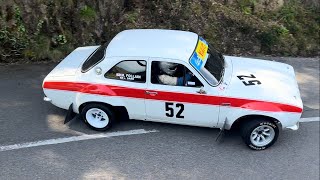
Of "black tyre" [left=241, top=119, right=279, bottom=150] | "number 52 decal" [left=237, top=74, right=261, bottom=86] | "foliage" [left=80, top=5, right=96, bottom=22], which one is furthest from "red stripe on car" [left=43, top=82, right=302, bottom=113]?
"foliage" [left=80, top=5, right=96, bottom=22]

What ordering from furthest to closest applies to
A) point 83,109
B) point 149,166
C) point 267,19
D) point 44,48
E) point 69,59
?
point 267,19 → point 44,48 → point 69,59 → point 83,109 → point 149,166

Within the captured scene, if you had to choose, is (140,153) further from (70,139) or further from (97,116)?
(70,139)

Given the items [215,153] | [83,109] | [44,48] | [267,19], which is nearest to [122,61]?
[83,109]

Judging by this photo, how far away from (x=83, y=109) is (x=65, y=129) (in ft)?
1.84

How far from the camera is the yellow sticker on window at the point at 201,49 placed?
712 centimetres

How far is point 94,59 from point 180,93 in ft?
5.51

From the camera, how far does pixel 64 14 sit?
9938mm

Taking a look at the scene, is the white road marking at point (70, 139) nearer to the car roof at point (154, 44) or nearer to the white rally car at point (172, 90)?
the white rally car at point (172, 90)

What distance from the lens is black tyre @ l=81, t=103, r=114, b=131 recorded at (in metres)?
7.14

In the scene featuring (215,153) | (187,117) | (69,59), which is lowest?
(215,153)

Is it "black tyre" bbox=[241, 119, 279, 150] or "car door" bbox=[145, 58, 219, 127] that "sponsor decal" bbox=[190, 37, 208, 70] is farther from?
"black tyre" bbox=[241, 119, 279, 150]

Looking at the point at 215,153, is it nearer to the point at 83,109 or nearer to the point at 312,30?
the point at 83,109

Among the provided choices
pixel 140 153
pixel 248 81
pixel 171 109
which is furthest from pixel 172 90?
pixel 248 81

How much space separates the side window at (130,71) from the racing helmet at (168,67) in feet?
0.97
